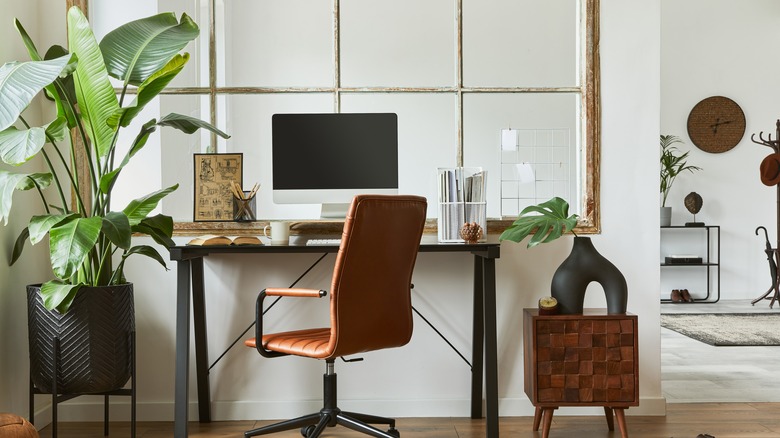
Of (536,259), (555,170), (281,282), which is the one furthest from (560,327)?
(281,282)

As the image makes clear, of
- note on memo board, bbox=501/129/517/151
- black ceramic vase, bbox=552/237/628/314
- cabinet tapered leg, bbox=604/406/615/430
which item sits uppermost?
note on memo board, bbox=501/129/517/151

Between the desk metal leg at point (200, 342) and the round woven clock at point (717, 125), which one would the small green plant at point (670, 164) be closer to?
the round woven clock at point (717, 125)

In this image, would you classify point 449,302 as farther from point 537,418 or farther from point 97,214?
point 97,214

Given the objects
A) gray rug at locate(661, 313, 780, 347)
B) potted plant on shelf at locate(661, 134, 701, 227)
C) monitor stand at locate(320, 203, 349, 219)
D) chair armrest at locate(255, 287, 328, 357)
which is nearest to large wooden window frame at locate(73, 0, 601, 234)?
monitor stand at locate(320, 203, 349, 219)

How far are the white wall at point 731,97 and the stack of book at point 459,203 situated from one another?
196 inches

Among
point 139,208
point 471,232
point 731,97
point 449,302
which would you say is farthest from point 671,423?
point 731,97

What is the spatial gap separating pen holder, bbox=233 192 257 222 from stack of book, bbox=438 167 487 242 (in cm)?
87

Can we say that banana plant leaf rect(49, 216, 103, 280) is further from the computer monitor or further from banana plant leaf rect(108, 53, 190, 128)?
the computer monitor

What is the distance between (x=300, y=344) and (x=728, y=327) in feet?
14.1

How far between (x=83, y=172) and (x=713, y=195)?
6341mm

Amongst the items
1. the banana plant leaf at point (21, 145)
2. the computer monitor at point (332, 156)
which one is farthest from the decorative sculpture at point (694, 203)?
the banana plant leaf at point (21, 145)

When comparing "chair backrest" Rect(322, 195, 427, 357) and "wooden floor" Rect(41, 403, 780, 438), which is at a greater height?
"chair backrest" Rect(322, 195, 427, 357)

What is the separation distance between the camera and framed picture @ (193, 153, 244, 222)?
131 inches

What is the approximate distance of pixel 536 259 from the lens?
3.38 metres
